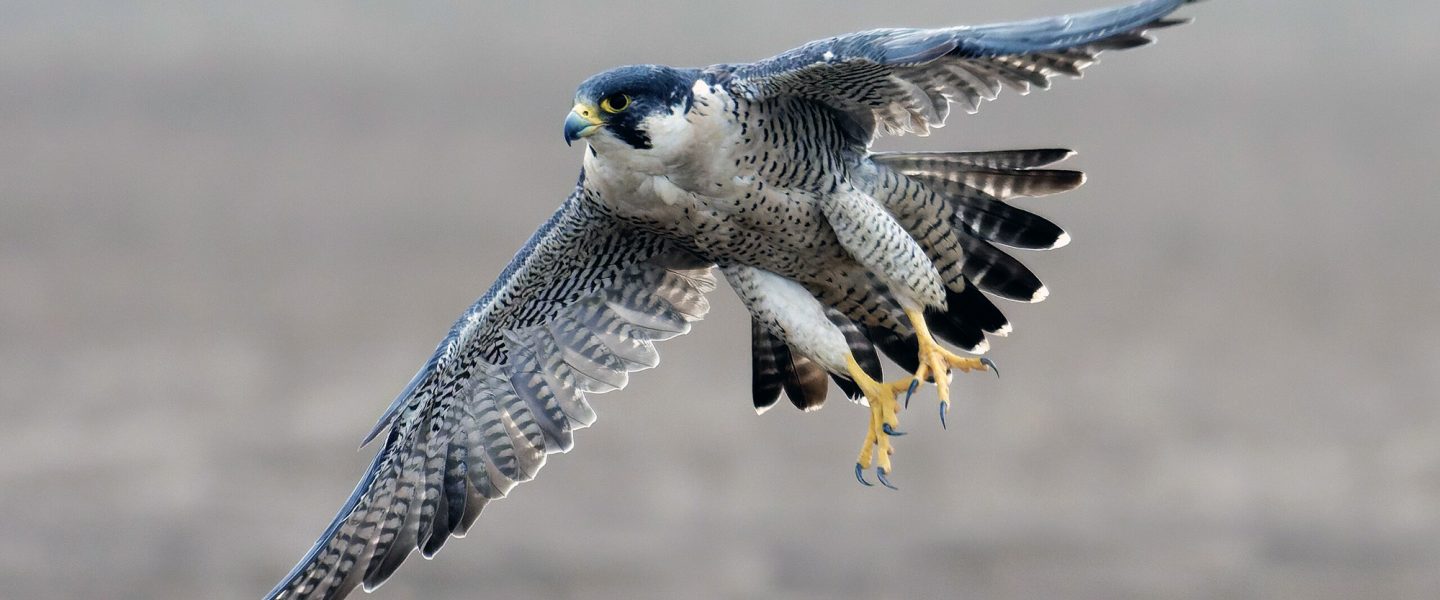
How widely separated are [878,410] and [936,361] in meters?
0.28

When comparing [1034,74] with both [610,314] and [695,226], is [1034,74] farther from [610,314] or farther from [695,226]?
[610,314]

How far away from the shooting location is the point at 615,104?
197 inches

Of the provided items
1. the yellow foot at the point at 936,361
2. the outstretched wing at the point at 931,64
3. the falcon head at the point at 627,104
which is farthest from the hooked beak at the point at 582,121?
the yellow foot at the point at 936,361

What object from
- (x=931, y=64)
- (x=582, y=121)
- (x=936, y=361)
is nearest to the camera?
(x=582, y=121)

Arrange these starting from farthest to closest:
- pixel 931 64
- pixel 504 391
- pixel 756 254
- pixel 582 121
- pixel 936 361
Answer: pixel 504 391 < pixel 756 254 < pixel 936 361 < pixel 931 64 < pixel 582 121

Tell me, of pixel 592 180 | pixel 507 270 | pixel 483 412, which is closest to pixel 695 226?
pixel 592 180

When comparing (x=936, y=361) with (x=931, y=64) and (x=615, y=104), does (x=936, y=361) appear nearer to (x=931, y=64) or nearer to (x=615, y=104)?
(x=931, y=64)

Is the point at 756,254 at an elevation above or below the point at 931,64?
below

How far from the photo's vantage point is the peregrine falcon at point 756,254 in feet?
16.4

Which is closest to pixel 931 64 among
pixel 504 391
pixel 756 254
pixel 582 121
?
pixel 756 254

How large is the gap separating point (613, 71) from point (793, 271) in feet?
3.20

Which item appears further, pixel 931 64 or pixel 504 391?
pixel 504 391

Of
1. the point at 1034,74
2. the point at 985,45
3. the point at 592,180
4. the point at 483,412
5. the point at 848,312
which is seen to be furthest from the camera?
the point at 483,412

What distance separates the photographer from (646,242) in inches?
236
